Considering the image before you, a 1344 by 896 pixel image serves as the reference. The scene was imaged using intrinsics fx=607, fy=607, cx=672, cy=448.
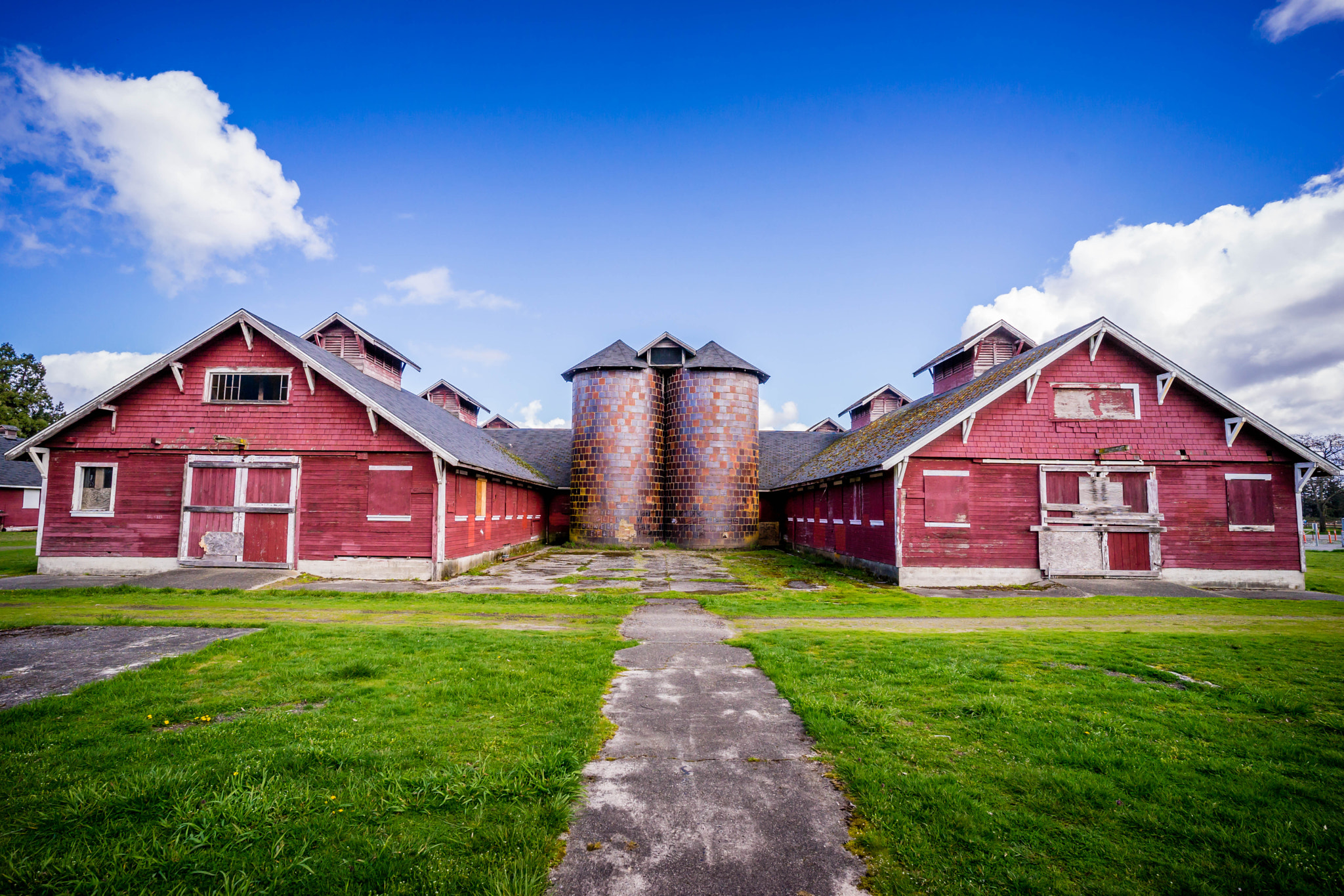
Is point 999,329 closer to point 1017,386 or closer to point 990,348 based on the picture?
point 990,348

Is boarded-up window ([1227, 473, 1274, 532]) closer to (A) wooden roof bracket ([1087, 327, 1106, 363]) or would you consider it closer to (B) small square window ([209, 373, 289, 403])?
(A) wooden roof bracket ([1087, 327, 1106, 363])

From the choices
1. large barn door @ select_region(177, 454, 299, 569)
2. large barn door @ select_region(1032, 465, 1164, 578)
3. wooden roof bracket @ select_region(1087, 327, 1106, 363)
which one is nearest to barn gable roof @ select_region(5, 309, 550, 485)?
large barn door @ select_region(177, 454, 299, 569)

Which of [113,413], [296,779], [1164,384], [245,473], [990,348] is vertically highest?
[990,348]

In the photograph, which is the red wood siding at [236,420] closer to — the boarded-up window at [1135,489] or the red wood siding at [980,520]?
the red wood siding at [980,520]

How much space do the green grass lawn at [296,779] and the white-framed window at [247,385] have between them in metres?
14.3

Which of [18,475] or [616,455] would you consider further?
[18,475]

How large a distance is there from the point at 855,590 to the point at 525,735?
13.7 m

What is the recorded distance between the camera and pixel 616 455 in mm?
33781

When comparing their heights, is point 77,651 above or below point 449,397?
below

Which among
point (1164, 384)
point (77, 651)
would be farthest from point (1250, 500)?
point (77, 651)

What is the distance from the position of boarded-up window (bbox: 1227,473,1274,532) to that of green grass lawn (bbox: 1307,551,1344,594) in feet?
7.83

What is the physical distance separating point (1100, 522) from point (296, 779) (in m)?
22.0

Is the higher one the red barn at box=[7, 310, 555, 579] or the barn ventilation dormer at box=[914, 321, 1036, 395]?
the barn ventilation dormer at box=[914, 321, 1036, 395]

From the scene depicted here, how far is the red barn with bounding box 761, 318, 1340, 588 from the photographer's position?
1895cm
